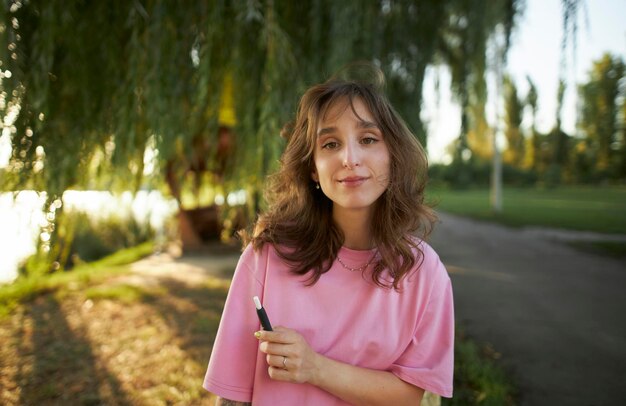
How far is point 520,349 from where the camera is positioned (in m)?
3.38

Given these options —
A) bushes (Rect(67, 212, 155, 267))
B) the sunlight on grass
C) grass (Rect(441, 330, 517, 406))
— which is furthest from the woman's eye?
Result: bushes (Rect(67, 212, 155, 267))

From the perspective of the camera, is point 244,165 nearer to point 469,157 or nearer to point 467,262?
point 469,157

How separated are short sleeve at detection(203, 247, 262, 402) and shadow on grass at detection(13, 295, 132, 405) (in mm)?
1749

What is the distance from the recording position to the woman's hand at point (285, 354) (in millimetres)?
1190

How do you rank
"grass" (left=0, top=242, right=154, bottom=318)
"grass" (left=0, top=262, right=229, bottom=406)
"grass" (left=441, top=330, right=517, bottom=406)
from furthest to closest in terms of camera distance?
"grass" (left=0, top=242, right=154, bottom=318) → "grass" (left=0, top=262, right=229, bottom=406) → "grass" (left=441, top=330, right=517, bottom=406)

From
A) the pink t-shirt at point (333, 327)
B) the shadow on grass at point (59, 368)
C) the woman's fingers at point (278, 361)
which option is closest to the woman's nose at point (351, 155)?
the pink t-shirt at point (333, 327)

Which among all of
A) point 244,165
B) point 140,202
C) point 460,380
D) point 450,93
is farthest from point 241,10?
point 460,380

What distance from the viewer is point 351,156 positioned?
4.46 ft

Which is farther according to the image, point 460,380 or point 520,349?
point 520,349

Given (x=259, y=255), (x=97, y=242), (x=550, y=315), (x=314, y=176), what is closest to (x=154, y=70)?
(x=314, y=176)

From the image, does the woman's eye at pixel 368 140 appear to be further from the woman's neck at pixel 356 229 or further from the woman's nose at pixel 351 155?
the woman's neck at pixel 356 229

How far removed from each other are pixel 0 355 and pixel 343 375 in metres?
3.39

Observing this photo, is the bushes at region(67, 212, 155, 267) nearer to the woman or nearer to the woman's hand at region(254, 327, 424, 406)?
the woman

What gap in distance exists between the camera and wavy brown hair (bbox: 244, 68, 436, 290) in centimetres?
141
